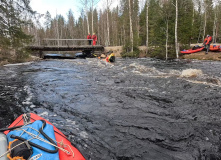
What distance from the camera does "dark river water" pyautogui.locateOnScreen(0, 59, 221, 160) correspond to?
2.88 metres

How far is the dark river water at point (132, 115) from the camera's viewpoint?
9.44 feet

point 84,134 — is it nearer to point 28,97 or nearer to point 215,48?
point 28,97

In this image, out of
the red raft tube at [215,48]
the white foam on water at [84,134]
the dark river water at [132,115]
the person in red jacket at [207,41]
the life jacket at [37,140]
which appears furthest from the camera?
the red raft tube at [215,48]

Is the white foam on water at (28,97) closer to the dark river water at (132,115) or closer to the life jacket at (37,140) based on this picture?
the dark river water at (132,115)

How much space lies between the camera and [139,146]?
298 cm

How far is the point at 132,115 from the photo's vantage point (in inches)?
165

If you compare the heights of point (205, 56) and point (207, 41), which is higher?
point (207, 41)

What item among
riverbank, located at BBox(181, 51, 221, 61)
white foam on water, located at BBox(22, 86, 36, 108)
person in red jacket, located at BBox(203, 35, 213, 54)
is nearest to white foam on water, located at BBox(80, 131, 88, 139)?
white foam on water, located at BBox(22, 86, 36, 108)

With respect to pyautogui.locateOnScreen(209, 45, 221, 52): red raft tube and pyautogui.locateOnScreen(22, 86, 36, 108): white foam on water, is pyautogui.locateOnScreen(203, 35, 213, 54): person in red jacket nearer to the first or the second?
pyautogui.locateOnScreen(209, 45, 221, 52): red raft tube

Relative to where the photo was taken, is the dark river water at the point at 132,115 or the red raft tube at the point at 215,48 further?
the red raft tube at the point at 215,48

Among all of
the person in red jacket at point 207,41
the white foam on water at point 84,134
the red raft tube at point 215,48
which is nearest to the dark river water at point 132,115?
the white foam on water at point 84,134

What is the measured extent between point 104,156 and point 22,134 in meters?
1.44

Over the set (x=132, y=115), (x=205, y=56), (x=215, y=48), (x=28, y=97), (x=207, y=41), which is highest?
(x=207, y=41)

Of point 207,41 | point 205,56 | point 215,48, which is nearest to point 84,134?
point 205,56
